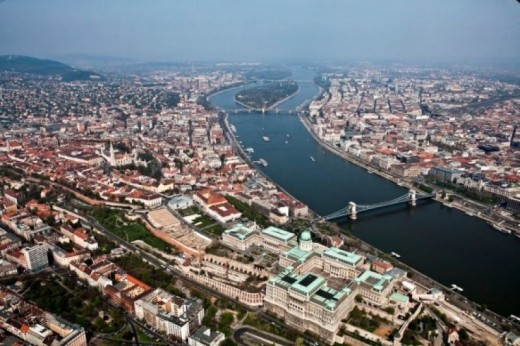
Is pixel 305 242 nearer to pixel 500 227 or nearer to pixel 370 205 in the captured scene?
pixel 370 205

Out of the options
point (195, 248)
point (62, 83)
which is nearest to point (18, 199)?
point (195, 248)

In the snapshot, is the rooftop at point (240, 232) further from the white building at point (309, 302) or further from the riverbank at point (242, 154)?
the riverbank at point (242, 154)

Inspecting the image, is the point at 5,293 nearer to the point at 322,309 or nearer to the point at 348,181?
the point at 322,309

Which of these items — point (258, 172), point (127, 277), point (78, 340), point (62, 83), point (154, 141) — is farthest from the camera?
point (62, 83)

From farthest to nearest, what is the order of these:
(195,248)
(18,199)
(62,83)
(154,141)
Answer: (62,83) < (154,141) < (18,199) < (195,248)

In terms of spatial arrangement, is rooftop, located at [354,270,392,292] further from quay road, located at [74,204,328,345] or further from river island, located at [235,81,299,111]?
river island, located at [235,81,299,111]

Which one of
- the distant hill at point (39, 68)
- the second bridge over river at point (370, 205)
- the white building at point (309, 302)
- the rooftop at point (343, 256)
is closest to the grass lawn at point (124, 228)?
the white building at point (309, 302)
